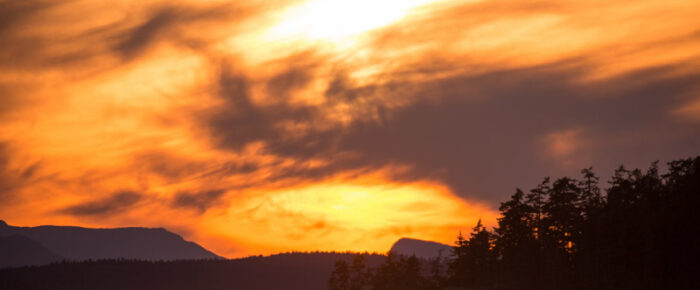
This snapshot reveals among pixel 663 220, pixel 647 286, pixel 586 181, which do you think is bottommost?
pixel 647 286

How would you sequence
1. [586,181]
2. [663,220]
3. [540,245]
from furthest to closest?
1. [540,245]
2. [586,181]
3. [663,220]

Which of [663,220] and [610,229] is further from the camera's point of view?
[610,229]

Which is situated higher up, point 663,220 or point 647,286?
point 663,220

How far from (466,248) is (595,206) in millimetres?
44806

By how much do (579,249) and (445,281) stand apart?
4570 centimetres

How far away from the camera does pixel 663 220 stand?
92188 mm

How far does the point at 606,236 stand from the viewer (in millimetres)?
100688

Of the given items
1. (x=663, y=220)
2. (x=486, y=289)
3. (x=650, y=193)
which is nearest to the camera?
(x=663, y=220)

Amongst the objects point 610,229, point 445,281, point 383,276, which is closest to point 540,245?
point 610,229

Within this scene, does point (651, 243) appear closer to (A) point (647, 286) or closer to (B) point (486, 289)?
(A) point (647, 286)

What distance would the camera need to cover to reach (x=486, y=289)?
13212 centimetres

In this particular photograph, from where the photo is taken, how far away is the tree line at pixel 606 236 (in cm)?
9294

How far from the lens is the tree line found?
92938 mm

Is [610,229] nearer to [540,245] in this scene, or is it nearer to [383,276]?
[540,245]
